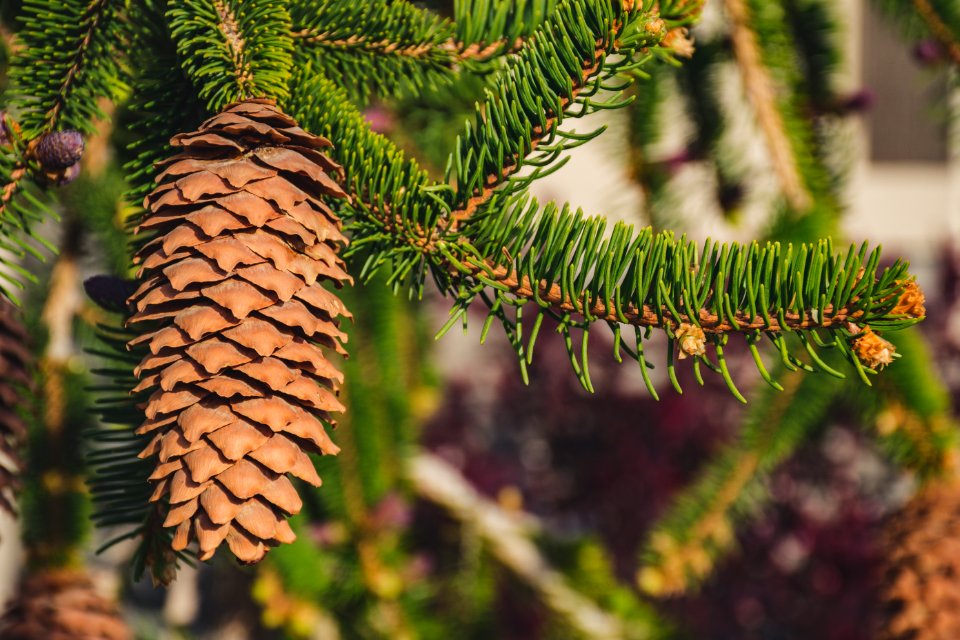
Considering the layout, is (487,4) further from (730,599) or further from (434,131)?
(730,599)

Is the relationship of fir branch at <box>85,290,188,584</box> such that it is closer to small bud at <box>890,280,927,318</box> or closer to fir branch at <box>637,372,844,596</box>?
small bud at <box>890,280,927,318</box>

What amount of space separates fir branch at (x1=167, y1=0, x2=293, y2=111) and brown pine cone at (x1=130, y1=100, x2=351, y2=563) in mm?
29

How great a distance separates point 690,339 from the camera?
19.9 inches

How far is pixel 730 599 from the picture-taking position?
2498mm

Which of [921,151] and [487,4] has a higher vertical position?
[921,151]

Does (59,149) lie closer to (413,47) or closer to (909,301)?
(413,47)

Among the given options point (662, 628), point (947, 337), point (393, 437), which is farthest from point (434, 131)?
point (947, 337)

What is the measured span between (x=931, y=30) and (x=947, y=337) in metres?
1.96

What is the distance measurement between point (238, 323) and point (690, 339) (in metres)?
0.26

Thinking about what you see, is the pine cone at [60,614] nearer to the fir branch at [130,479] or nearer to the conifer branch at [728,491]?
the fir branch at [130,479]

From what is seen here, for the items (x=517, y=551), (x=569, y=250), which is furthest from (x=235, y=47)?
(x=517, y=551)

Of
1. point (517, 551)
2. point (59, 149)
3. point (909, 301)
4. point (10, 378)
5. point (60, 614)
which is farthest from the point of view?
point (517, 551)

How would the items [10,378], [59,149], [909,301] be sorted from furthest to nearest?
1. [10,378]
2. [59,149]
3. [909,301]

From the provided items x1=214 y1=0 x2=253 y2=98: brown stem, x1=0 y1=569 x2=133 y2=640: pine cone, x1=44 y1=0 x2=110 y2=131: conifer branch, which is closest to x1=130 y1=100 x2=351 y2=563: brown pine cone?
x1=214 y1=0 x2=253 y2=98: brown stem
